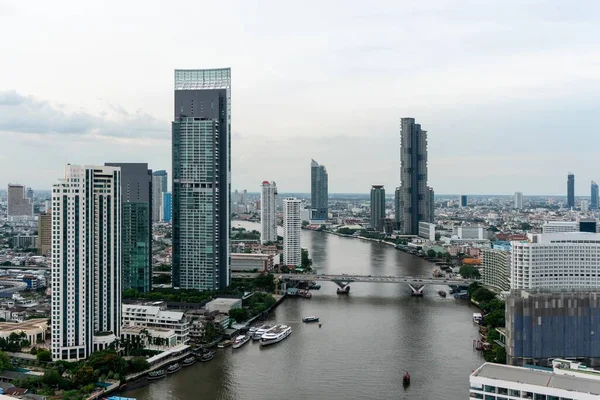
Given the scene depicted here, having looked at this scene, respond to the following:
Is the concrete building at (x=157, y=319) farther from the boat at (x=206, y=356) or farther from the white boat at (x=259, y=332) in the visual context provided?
the white boat at (x=259, y=332)

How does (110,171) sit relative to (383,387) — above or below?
above

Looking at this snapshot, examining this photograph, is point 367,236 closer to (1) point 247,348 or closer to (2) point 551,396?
(1) point 247,348

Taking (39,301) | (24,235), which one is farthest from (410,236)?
(39,301)

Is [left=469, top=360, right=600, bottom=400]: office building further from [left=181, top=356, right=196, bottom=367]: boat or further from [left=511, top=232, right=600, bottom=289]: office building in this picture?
[left=511, top=232, right=600, bottom=289]: office building

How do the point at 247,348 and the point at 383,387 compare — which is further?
the point at 247,348

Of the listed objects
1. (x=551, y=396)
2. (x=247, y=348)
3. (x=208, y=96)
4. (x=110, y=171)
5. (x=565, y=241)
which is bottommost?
(x=247, y=348)

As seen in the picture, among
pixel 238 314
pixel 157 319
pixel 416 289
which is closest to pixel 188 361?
pixel 157 319

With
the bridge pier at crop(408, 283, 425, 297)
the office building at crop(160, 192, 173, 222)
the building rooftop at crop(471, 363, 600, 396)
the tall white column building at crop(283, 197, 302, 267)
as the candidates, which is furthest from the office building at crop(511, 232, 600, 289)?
the office building at crop(160, 192, 173, 222)
